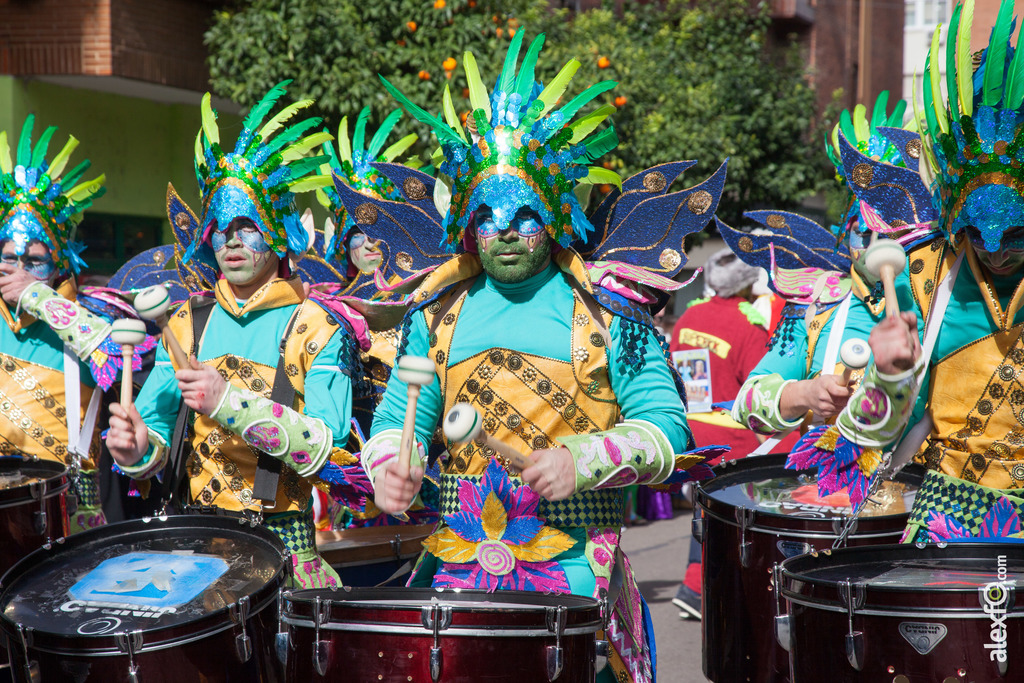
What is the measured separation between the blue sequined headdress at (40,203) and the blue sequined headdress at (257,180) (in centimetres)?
115

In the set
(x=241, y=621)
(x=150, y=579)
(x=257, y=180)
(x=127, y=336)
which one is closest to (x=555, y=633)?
(x=241, y=621)

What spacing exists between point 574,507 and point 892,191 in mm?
1495

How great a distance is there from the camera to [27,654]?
303 cm

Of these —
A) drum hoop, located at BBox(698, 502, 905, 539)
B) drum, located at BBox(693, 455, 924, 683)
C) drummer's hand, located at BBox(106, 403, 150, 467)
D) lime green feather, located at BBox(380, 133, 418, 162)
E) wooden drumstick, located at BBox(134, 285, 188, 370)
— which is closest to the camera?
wooden drumstick, located at BBox(134, 285, 188, 370)

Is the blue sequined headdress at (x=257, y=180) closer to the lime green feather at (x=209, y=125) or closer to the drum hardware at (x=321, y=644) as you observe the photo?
the lime green feather at (x=209, y=125)

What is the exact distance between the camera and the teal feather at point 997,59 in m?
2.95

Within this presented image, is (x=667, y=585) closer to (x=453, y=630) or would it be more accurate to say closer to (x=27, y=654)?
(x=27, y=654)

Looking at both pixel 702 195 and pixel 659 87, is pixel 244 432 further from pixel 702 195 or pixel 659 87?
pixel 659 87

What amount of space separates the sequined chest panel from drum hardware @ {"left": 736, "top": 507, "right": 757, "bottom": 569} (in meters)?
1.25

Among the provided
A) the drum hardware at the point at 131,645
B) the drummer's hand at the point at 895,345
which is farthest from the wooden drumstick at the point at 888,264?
the drum hardware at the point at 131,645

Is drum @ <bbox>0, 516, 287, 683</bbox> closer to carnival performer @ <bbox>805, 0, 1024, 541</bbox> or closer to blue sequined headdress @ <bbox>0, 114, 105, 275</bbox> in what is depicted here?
carnival performer @ <bbox>805, 0, 1024, 541</bbox>

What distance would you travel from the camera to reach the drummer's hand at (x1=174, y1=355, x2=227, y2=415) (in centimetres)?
355

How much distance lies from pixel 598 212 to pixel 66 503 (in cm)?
250

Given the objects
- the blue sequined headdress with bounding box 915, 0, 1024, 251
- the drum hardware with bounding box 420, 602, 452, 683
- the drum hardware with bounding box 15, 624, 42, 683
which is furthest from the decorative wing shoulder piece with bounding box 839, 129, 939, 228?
the drum hardware with bounding box 15, 624, 42, 683
